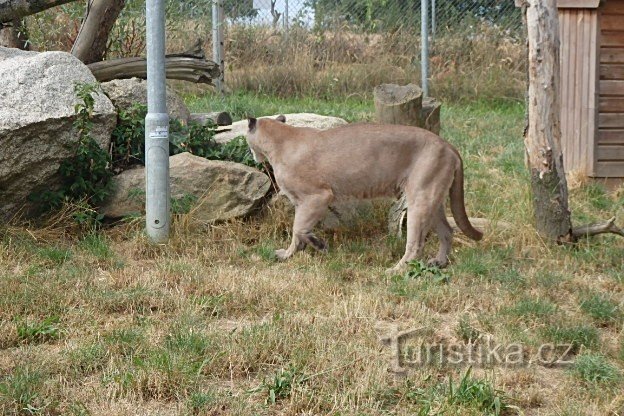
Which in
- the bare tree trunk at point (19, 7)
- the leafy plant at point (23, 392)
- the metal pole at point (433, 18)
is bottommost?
the leafy plant at point (23, 392)

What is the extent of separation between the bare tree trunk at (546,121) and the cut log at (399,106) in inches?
73.2

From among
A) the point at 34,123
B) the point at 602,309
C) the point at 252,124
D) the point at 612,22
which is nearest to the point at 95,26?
the point at 34,123

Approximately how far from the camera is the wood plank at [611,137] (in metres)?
10.5

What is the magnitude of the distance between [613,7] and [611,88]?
2.96ft

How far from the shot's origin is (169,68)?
9867 mm

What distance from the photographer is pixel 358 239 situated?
8.06 metres

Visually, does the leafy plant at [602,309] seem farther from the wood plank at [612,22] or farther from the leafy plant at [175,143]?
the wood plank at [612,22]

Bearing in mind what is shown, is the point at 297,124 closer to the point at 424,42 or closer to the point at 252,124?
the point at 252,124

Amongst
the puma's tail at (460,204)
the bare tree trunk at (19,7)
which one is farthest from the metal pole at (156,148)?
the puma's tail at (460,204)

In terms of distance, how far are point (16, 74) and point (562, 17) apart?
6.12m

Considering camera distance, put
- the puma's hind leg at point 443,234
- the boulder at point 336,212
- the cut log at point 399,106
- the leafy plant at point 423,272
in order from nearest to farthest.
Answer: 1. the leafy plant at point 423,272
2. the puma's hind leg at point 443,234
3. the boulder at point 336,212
4. the cut log at point 399,106

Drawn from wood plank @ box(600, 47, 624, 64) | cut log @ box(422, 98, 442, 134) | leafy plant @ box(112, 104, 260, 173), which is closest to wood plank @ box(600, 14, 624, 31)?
wood plank @ box(600, 47, 624, 64)

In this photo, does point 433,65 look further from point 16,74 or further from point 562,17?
point 16,74

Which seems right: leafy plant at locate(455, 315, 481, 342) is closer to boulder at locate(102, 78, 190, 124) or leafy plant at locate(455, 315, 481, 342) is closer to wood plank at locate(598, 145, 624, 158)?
boulder at locate(102, 78, 190, 124)
